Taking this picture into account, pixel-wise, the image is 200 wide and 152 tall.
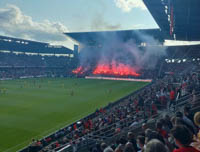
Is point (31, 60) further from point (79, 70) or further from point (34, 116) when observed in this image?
point (34, 116)

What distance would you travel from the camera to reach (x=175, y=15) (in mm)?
24891

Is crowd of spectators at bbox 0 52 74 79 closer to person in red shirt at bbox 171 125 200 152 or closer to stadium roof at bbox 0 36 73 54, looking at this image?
stadium roof at bbox 0 36 73 54

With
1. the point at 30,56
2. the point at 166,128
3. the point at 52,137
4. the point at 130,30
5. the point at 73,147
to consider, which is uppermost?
the point at 130,30

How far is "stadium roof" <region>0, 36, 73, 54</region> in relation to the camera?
64.6 m

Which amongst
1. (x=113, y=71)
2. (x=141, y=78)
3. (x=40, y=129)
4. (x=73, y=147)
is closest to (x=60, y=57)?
(x=113, y=71)

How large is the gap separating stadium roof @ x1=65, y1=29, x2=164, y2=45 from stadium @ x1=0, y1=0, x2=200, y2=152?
318 millimetres

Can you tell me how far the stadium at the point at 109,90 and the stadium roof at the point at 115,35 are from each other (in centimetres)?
32

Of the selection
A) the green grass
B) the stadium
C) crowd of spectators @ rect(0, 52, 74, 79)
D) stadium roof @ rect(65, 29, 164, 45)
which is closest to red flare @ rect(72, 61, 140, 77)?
the stadium

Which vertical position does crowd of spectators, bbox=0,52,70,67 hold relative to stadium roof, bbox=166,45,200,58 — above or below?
below

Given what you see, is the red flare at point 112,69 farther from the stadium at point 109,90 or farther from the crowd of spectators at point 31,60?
the crowd of spectators at point 31,60

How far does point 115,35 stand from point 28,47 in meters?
33.9

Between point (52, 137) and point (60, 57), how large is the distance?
75.2m

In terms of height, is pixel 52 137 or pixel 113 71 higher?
pixel 113 71

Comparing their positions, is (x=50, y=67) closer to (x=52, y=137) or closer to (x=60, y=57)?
(x=60, y=57)
